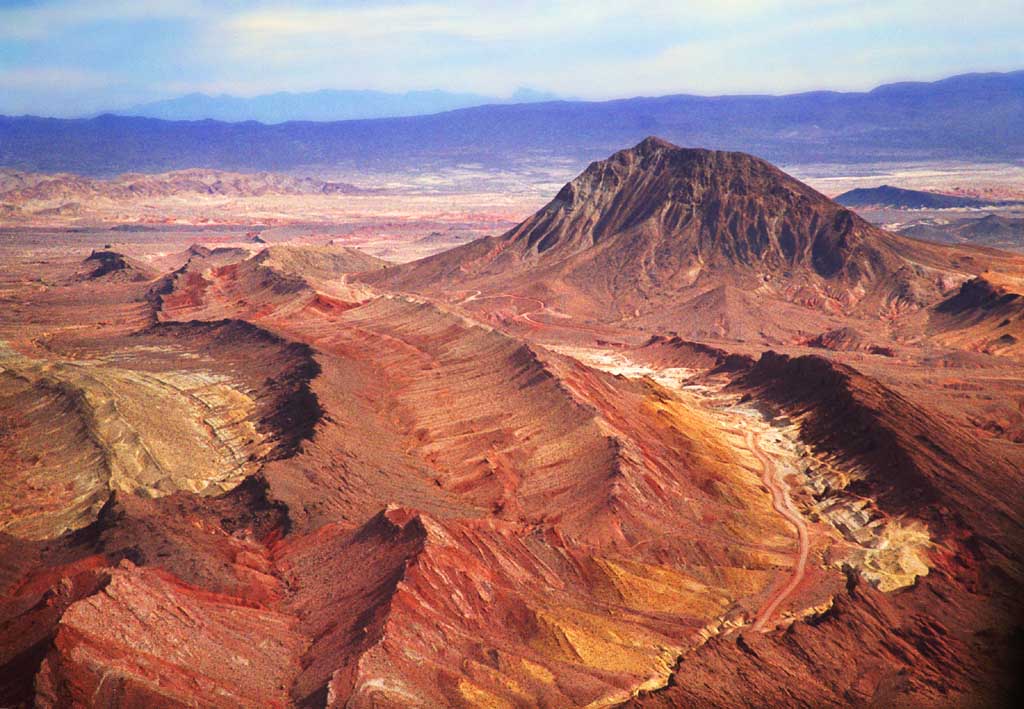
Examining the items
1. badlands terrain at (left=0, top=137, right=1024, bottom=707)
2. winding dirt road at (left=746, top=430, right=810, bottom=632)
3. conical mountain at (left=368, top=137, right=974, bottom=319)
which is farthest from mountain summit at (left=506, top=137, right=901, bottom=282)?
winding dirt road at (left=746, top=430, right=810, bottom=632)

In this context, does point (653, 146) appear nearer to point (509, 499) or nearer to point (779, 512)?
point (779, 512)

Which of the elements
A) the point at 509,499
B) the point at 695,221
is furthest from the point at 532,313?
the point at 509,499

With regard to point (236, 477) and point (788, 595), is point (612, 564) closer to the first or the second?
point (788, 595)

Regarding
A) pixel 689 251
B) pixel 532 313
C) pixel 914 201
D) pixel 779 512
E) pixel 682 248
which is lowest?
pixel 914 201

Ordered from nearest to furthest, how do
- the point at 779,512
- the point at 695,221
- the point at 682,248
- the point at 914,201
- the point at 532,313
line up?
the point at 779,512
the point at 532,313
the point at 682,248
the point at 695,221
the point at 914,201

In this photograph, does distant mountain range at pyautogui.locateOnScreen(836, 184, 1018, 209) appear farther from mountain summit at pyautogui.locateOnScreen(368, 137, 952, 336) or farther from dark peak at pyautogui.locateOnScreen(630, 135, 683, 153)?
mountain summit at pyautogui.locateOnScreen(368, 137, 952, 336)
